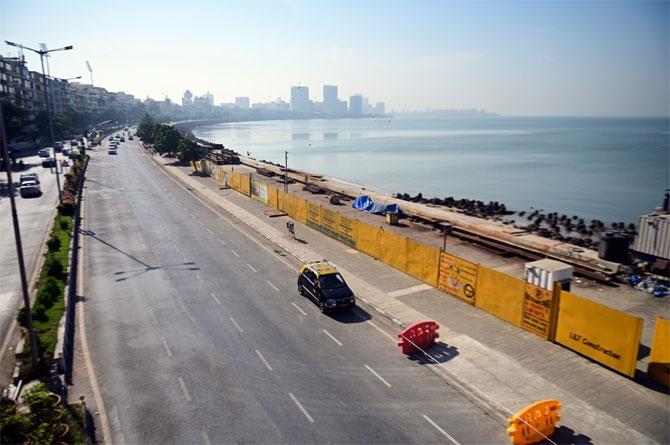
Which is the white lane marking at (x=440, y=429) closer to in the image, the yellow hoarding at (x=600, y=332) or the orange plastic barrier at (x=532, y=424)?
the orange plastic barrier at (x=532, y=424)

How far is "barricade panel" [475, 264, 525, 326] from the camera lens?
1938 centimetres

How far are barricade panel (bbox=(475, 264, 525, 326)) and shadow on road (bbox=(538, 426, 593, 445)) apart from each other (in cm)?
675

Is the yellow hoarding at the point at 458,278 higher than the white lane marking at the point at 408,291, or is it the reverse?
the yellow hoarding at the point at 458,278

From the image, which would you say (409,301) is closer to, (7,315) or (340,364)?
(340,364)

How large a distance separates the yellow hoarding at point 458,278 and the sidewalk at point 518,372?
0.45 meters

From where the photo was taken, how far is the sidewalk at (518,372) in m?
13.3

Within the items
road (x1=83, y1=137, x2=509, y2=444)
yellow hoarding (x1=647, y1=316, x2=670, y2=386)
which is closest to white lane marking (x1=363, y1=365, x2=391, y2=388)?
road (x1=83, y1=137, x2=509, y2=444)

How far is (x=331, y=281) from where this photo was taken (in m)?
21.7

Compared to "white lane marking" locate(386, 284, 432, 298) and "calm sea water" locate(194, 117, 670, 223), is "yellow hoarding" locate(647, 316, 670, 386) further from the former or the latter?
"calm sea water" locate(194, 117, 670, 223)

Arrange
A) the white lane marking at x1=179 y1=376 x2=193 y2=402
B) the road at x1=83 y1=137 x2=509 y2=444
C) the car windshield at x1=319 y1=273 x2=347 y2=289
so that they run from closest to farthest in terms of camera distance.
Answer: the road at x1=83 y1=137 x2=509 y2=444 < the white lane marking at x1=179 y1=376 x2=193 y2=402 < the car windshield at x1=319 y1=273 x2=347 y2=289

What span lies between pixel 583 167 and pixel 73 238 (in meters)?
118

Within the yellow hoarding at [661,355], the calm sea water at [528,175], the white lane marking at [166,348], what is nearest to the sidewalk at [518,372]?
the yellow hoarding at [661,355]

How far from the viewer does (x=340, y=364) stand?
16438 millimetres

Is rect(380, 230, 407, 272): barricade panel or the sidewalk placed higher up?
rect(380, 230, 407, 272): barricade panel
